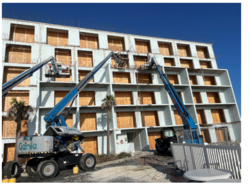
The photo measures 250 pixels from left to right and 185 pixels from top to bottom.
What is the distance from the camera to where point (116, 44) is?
3191 cm

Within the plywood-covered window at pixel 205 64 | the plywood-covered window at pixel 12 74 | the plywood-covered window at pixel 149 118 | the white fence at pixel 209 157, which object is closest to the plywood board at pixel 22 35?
the plywood-covered window at pixel 12 74

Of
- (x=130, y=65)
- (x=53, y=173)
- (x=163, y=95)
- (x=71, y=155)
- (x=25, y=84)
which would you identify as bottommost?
(x=53, y=173)

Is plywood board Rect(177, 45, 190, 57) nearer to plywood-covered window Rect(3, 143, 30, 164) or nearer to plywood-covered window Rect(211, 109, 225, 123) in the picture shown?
plywood-covered window Rect(211, 109, 225, 123)

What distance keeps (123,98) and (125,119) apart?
3.75 metres

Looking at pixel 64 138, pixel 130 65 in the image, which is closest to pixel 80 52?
pixel 130 65

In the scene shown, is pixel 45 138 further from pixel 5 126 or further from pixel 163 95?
pixel 163 95

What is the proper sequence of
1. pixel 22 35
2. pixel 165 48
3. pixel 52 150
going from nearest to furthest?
pixel 52 150 < pixel 22 35 < pixel 165 48

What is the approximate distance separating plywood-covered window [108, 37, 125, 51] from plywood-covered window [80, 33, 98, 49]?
276 cm

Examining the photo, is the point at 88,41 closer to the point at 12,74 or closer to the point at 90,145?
the point at 12,74

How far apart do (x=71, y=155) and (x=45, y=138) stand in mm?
2868

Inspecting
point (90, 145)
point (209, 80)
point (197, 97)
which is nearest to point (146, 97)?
point (197, 97)

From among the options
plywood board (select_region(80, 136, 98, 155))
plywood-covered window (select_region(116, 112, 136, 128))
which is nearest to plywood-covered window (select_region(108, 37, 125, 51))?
plywood-covered window (select_region(116, 112, 136, 128))

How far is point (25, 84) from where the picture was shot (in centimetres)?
2317

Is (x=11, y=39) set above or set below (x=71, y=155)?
above
